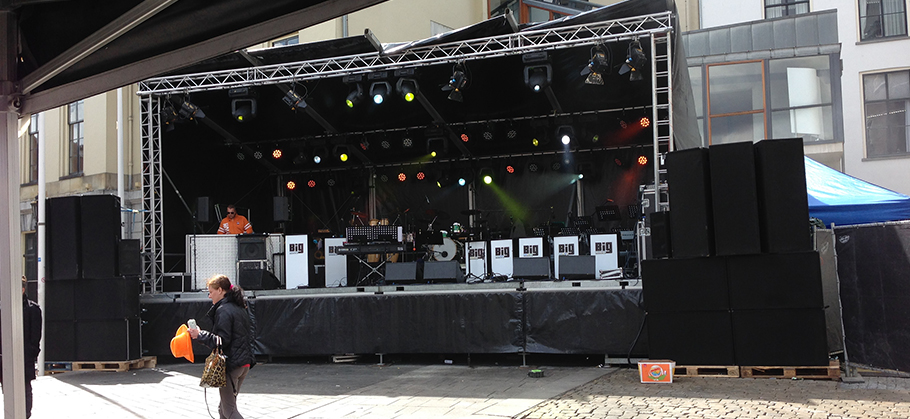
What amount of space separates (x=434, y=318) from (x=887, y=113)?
1781 centimetres

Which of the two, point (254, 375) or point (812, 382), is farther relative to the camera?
point (254, 375)

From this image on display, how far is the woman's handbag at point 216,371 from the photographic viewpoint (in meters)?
5.92

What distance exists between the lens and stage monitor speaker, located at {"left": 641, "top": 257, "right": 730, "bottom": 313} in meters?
9.23

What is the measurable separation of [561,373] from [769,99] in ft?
40.9

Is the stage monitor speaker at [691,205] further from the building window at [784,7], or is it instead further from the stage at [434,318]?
the building window at [784,7]

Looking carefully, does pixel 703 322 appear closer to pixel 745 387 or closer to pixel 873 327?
pixel 745 387

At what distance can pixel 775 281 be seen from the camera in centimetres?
900

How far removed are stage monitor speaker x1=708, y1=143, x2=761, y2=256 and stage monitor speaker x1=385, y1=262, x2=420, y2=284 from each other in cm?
543

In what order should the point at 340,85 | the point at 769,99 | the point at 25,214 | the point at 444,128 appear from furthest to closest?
the point at 25,214 < the point at 769,99 < the point at 444,128 < the point at 340,85

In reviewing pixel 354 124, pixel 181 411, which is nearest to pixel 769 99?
pixel 354 124

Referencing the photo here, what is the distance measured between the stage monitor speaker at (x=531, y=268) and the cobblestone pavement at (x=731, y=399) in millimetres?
3047

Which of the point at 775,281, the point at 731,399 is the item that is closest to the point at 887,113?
the point at 775,281

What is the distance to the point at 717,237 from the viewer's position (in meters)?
9.26

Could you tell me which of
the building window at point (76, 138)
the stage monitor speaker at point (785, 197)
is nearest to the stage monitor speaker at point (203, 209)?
the building window at point (76, 138)
